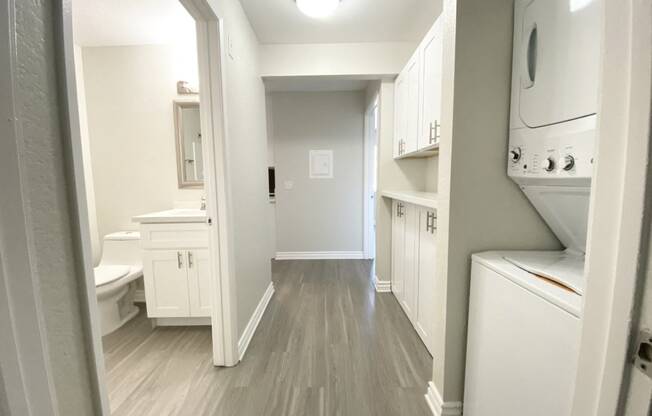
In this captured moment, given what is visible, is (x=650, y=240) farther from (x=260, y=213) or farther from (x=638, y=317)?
(x=260, y=213)

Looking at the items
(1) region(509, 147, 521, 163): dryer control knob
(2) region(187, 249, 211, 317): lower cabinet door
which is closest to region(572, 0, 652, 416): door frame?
(1) region(509, 147, 521, 163): dryer control knob

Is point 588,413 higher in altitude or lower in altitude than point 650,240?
lower

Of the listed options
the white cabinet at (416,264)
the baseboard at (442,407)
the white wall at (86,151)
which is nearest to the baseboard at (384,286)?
the white cabinet at (416,264)

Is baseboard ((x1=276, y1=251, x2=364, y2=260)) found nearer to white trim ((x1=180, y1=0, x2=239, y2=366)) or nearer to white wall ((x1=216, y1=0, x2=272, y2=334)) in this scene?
white wall ((x1=216, y1=0, x2=272, y2=334))

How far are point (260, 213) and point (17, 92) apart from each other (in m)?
1.91

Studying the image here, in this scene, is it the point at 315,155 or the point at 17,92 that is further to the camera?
the point at 315,155

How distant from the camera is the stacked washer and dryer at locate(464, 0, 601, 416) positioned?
2.29 feet

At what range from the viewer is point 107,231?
2.33 metres

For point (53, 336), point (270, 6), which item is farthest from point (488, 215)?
point (270, 6)

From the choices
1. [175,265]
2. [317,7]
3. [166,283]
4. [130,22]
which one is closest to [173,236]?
[175,265]

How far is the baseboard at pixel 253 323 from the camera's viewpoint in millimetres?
1688

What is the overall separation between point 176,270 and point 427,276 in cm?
173

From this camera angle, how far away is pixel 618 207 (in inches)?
13.9

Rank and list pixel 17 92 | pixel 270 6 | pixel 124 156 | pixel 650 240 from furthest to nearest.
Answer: pixel 124 156
pixel 270 6
pixel 17 92
pixel 650 240
